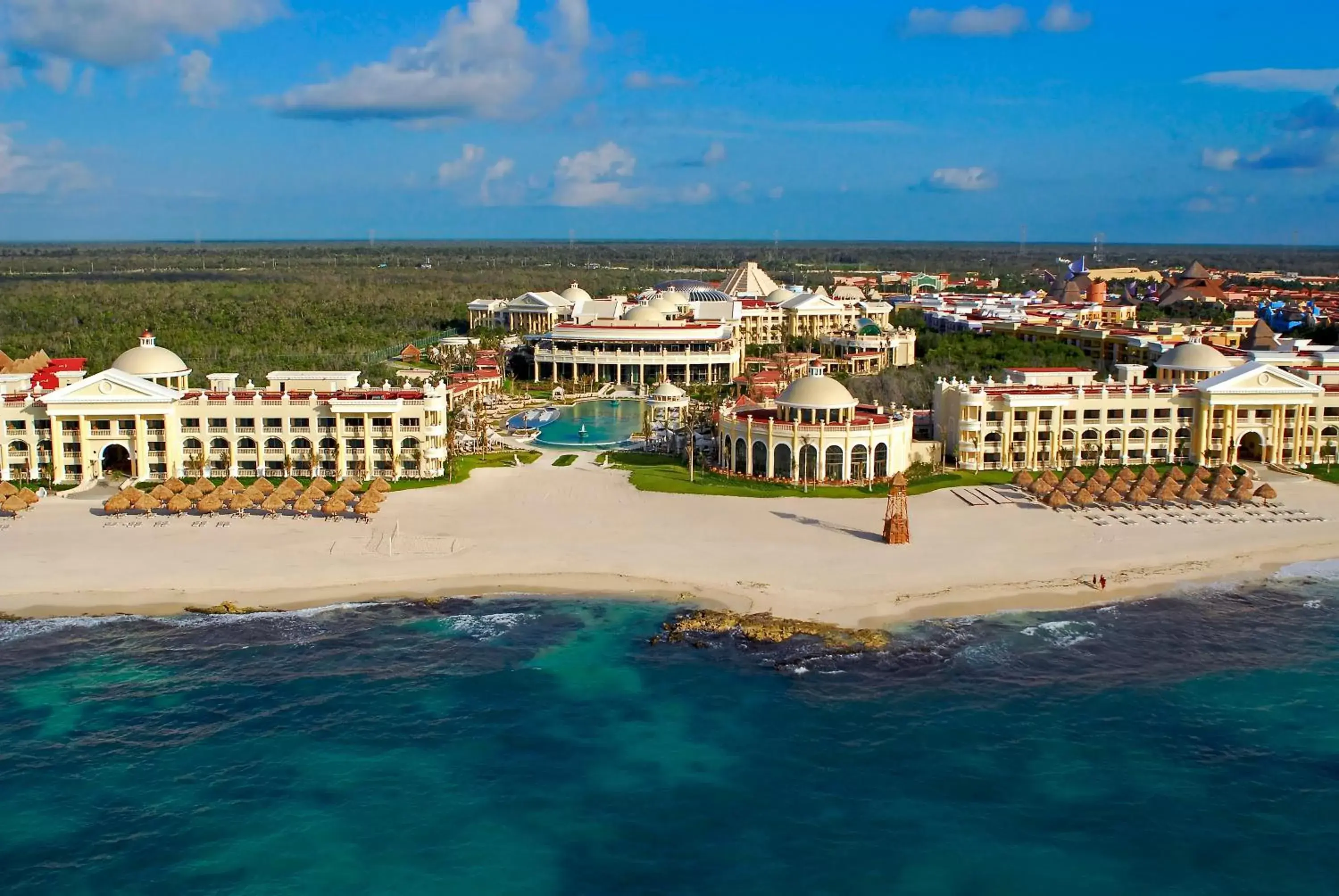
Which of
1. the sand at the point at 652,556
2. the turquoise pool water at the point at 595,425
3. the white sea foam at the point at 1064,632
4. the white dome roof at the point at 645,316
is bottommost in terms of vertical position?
the white sea foam at the point at 1064,632

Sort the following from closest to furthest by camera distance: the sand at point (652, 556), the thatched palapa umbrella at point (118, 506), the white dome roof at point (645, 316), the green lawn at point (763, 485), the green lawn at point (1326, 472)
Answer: the sand at point (652, 556) → the thatched palapa umbrella at point (118, 506) → the green lawn at point (763, 485) → the green lawn at point (1326, 472) → the white dome roof at point (645, 316)

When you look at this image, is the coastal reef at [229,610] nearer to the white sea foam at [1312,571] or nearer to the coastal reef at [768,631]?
the coastal reef at [768,631]

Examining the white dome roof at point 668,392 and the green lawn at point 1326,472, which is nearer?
the green lawn at point 1326,472

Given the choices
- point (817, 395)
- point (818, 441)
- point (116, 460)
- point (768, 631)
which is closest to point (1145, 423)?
point (817, 395)

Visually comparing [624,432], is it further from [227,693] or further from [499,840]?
[499,840]

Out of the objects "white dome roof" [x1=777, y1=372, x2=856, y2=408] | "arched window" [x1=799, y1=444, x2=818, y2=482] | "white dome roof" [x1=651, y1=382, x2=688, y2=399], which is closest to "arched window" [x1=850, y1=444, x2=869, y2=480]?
"arched window" [x1=799, y1=444, x2=818, y2=482]

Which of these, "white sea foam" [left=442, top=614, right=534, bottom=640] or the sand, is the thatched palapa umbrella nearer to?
the sand

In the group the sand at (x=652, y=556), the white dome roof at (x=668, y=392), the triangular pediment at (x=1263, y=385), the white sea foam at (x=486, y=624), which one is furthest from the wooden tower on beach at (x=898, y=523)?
the white dome roof at (x=668, y=392)
